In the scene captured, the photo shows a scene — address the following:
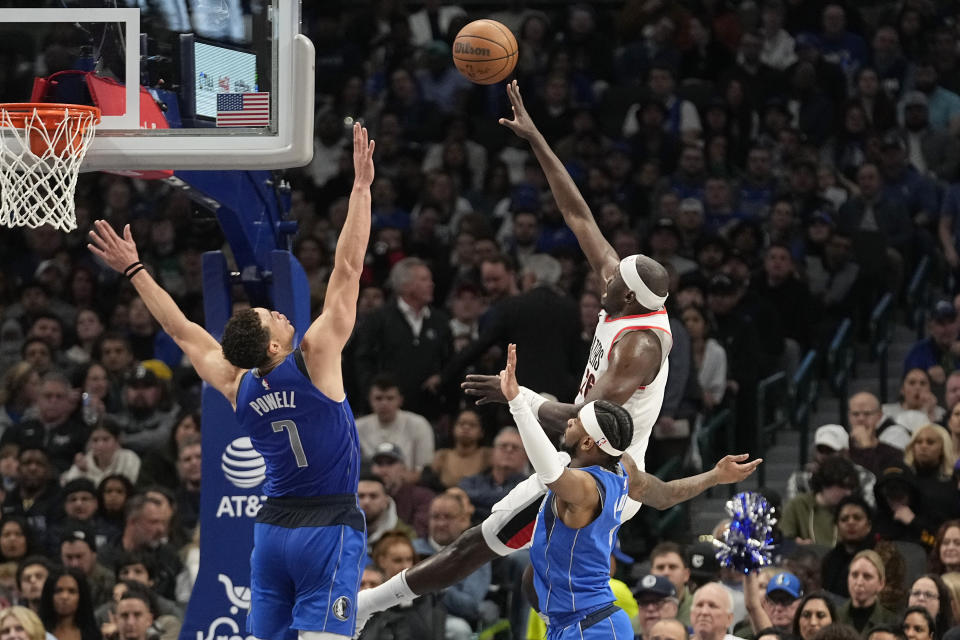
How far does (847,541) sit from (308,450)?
14.7ft

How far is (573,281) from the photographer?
49.2 feet

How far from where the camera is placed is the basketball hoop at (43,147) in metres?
8.19

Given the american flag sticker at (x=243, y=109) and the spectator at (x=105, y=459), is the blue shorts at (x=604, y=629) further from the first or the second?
the spectator at (x=105, y=459)

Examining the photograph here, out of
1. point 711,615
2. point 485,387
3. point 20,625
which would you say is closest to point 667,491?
point 485,387

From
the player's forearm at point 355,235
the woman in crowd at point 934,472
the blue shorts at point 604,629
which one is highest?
the player's forearm at point 355,235

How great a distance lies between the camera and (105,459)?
44.1 feet

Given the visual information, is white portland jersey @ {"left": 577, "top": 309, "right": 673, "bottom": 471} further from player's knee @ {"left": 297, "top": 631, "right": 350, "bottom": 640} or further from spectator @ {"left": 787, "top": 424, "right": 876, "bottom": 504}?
spectator @ {"left": 787, "top": 424, "right": 876, "bottom": 504}

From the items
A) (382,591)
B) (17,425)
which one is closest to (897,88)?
(17,425)

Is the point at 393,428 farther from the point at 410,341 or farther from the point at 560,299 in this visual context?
the point at 560,299

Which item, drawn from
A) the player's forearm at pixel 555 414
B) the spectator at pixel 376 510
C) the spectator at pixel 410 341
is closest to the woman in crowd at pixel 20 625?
the spectator at pixel 376 510

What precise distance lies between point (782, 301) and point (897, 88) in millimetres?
3790

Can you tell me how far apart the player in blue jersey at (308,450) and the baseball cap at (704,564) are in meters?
3.40

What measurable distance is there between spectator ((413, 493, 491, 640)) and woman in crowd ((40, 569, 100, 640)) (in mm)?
2253

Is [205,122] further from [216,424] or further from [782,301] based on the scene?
[782,301]
